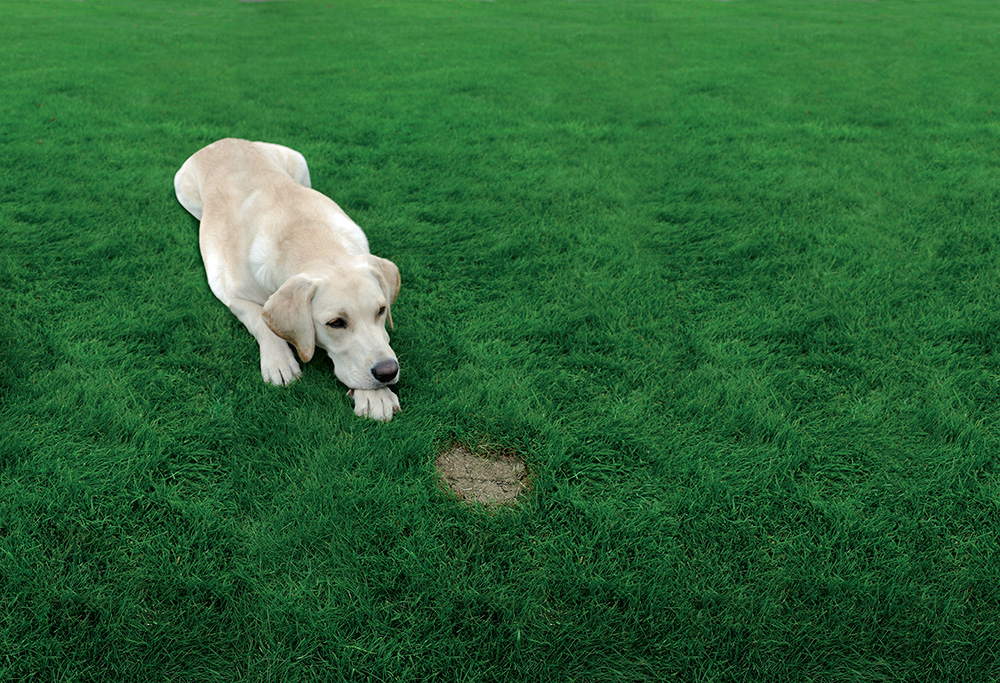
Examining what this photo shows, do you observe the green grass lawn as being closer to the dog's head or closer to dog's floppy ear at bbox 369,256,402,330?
the dog's head

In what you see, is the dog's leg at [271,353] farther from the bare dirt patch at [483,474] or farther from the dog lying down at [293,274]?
the bare dirt patch at [483,474]

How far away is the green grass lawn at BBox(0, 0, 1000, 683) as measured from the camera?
252 centimetres

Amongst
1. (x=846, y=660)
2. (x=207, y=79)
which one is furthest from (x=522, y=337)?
(x=207, y=79)

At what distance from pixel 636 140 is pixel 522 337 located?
4808mm

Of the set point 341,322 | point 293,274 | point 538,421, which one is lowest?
point 538,421

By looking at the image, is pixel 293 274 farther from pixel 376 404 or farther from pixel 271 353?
pixel 376 404

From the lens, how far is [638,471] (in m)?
3.26

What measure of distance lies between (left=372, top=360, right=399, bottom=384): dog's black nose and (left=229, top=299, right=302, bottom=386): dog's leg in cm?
64

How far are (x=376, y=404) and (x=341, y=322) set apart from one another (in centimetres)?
49

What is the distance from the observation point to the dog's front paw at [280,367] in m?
3.74

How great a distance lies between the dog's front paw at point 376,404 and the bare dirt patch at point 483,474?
414 mm

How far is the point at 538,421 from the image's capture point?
3.52m

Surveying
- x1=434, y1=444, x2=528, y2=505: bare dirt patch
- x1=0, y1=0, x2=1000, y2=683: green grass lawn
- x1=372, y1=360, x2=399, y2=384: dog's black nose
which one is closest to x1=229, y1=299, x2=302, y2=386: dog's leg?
x1=0, y1=0, x2=1000, y2=683: green grass lawn

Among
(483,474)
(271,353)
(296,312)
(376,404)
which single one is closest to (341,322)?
(296,312)
